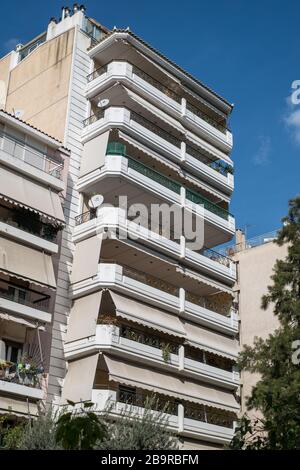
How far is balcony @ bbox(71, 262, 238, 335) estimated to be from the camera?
112 feet

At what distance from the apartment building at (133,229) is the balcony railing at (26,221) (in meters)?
1.88

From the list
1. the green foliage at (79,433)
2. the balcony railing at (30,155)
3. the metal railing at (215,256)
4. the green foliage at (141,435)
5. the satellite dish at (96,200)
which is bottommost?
the green foliage at (79,433)

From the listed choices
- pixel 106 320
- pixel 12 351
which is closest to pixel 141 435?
pixel 12 351

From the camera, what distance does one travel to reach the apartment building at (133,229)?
34.1 m

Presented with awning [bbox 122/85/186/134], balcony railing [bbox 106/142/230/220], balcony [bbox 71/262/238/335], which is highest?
awning [bbox 122/85/186/134]

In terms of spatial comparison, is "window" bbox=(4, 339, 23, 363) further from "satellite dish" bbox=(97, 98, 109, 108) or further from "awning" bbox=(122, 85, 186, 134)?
"awning" bbox=(122, 85, 186, 134)

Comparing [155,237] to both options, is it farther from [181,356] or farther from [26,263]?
[26,263]

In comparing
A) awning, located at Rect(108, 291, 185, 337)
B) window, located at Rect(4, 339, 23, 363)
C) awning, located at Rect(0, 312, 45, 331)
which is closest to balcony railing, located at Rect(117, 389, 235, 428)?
awning, located at Rect(108, 291, 185, 337)

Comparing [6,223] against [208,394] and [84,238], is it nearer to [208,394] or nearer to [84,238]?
[84,238]

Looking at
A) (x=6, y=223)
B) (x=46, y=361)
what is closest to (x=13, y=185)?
(x=6, y=223)

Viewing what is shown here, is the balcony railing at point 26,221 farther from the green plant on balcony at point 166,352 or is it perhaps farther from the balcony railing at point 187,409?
the balcony railing at point 187,409

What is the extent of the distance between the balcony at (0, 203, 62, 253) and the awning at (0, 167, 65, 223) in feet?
1.54

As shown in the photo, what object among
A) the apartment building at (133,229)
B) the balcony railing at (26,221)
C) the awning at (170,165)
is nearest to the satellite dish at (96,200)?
the apartment building at (133,229)

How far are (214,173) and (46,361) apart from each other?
53.6 ft
